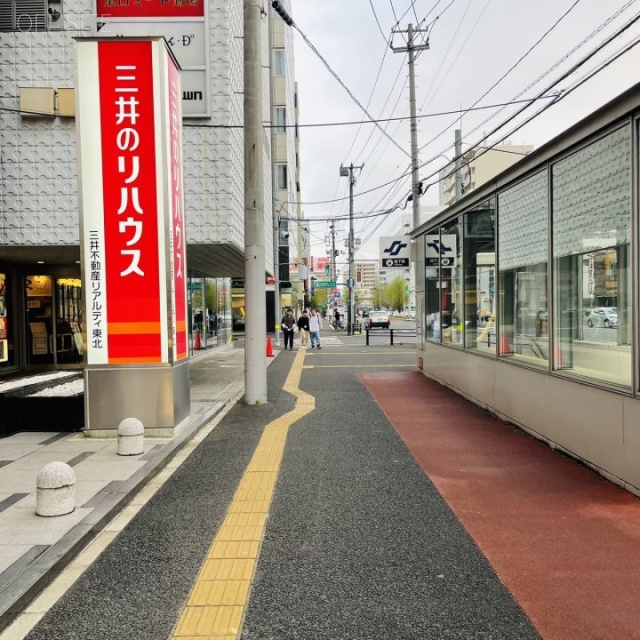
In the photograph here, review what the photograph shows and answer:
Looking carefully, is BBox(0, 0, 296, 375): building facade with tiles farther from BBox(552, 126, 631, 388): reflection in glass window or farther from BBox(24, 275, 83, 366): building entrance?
BBox(552, 126, 631, 388): reflection in glass window

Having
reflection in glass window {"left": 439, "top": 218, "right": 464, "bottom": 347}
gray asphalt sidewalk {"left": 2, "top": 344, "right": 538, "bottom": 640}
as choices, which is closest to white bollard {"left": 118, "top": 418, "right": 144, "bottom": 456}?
gray asphalt sidewalk {"left": 2, "top": 344, "right": 538, "bottom": 640}

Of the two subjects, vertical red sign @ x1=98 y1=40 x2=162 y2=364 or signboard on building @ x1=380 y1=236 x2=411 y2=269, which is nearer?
vertical red sign @ x1=98 y1=40 x2=162 y2=364

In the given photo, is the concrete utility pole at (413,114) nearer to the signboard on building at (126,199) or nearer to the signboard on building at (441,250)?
the signboard on building at (441,250)

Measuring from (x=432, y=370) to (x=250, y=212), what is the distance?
573 centimetres

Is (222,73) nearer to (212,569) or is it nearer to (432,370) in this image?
(432,370)

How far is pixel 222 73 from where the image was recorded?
1168cm

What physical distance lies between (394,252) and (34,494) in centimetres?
1478

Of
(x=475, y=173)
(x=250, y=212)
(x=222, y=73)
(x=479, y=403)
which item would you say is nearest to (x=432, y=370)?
(x=479, y=403)

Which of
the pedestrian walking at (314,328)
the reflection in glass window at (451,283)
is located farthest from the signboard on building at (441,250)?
the pedestrian walking at (314,328)

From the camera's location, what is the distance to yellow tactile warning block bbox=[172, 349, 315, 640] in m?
3.03

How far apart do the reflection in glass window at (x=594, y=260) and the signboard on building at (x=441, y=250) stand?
4.69m

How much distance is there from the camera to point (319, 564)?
375 cm

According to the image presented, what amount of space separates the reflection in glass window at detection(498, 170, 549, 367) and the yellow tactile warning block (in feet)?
11.9

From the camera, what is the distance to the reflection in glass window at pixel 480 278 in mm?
9328
